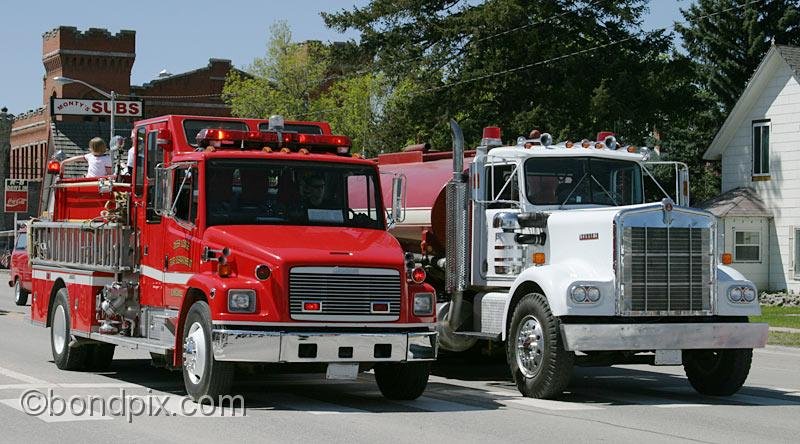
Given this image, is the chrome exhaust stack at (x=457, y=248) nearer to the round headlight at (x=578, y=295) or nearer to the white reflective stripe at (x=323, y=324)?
the round headlight at (x=578, y=295)

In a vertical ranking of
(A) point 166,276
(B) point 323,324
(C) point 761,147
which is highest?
(C) point 761,147

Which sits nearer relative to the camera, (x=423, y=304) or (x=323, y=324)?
(x=323, y=324)

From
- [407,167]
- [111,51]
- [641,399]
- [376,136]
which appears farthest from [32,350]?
[111,51]

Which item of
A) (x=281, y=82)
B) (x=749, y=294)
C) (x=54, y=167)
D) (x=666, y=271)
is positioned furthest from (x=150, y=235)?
(x=281, y=82)

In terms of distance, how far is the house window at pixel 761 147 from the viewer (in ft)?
132

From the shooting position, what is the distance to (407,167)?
61.5 ft

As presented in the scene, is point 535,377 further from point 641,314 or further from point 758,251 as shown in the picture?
point 758,251

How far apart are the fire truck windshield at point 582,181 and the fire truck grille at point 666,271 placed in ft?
6.00

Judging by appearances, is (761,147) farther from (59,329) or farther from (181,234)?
(181,234)

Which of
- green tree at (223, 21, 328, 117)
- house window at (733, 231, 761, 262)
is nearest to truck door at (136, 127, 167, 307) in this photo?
house window at (733, 231, 761, 262)

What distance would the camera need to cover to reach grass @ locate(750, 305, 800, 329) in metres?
28.7

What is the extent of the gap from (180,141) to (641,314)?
17.1 feet

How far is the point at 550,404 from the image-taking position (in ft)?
45.6

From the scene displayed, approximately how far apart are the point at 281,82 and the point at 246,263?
58299 millimetres
